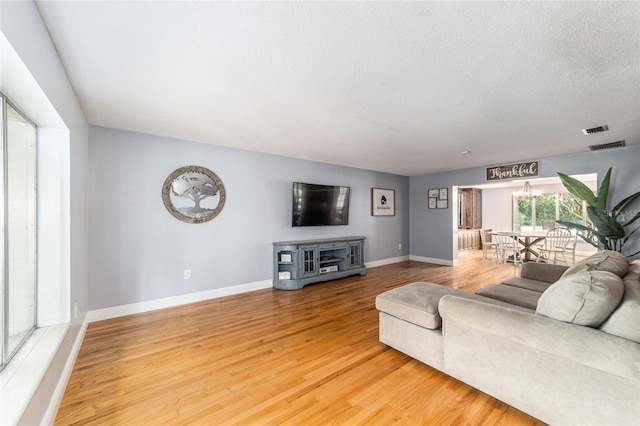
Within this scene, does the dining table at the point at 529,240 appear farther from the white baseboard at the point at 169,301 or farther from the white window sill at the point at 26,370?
the white window sill at the point at 26,370

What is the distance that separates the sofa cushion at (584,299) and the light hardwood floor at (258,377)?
69 cm

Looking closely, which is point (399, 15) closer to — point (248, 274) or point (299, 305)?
point (299, 305)

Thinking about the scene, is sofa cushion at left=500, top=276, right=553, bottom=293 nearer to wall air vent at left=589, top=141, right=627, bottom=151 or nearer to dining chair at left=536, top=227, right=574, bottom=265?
wall air vent at left=589, top=141, right=627, bottom=151

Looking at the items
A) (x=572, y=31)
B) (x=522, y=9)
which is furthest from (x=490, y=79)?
(x=522, y=9)

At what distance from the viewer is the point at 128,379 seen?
1897 millimetres

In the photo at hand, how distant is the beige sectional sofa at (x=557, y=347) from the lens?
4.09 feet

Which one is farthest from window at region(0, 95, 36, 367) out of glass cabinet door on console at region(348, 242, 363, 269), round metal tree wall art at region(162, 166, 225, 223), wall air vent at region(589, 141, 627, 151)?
wall air vent at region(589, 141, 627, 151)

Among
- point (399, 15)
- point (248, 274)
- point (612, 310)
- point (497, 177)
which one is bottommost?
point (248, 274)

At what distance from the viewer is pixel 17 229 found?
163 centimetres

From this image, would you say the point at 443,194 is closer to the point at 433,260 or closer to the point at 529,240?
the point at 433,260

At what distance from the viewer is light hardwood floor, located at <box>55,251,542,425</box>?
155 centimetres

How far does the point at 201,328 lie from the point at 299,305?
120 centimetres

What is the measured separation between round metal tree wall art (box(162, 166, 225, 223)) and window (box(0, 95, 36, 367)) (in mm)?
1592

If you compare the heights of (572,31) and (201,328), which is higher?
(572,31)
